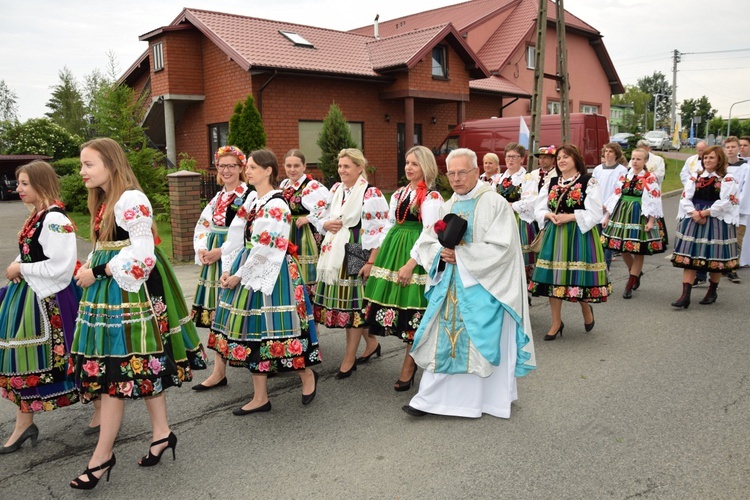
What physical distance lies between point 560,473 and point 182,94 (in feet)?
66.7

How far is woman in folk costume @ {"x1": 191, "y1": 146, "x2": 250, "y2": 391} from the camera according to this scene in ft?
16.7

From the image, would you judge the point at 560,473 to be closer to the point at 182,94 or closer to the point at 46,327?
the point at 46,327

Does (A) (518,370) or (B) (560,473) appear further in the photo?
(A) (518,370)

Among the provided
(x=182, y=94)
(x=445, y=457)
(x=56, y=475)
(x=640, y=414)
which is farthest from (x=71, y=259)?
(x=182, y=94)

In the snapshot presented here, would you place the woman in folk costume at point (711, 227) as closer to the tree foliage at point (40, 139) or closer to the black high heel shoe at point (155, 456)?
the black high heel shoe at point (155, 456)

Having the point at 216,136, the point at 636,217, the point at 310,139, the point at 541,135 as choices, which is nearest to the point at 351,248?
the point at 636,217

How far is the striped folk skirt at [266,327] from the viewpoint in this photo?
4328 millimetres

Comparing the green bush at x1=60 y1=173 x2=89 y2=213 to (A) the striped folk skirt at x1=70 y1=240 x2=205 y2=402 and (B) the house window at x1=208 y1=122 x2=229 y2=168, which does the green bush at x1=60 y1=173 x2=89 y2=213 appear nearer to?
(B) the house window at x1=208 y1=122 x2=229 y2=168

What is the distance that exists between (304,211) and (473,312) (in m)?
2.46

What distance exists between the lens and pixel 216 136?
21.5 metres

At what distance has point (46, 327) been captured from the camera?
3936 millimetres

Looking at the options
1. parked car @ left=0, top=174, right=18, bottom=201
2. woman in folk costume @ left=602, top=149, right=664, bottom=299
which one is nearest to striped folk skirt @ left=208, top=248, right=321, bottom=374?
woman in folk costume @ left=602, top=149, right=664, bottom=299

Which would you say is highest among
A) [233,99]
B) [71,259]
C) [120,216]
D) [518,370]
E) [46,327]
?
[233,99]

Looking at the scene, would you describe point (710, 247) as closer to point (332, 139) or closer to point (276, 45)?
point (332, 139)
